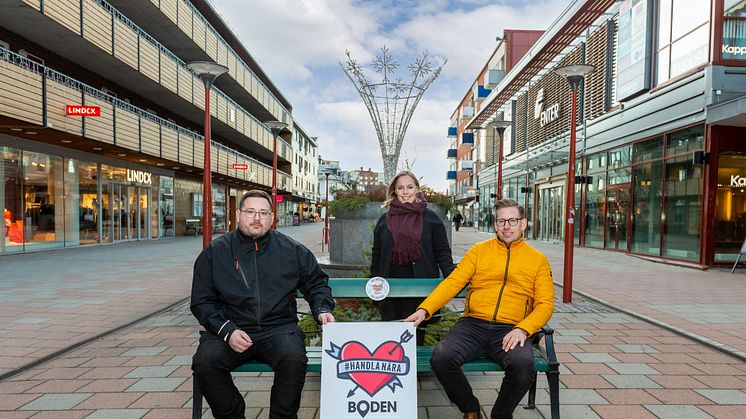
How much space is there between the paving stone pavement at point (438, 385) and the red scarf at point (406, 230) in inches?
40.5

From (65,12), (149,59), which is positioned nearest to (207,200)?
(65,12)

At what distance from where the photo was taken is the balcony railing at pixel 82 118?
10.9 metres

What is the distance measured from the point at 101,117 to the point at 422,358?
1451 cm

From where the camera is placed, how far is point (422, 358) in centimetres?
294

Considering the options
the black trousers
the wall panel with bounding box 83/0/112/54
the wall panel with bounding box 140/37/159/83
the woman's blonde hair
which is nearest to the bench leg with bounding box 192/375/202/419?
the black trousers

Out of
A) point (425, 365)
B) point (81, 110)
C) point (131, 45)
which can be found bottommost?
point (425, 365)

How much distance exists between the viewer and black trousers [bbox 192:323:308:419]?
8.66 ft

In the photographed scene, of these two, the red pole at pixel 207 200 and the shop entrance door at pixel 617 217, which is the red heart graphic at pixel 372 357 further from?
the shop entrance door at pixel 617 217

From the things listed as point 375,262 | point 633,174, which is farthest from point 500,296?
point 633,174

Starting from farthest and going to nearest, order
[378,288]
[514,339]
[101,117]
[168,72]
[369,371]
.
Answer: [168,72] < [101,117] < [378,288] < [514,339] < [369,371]

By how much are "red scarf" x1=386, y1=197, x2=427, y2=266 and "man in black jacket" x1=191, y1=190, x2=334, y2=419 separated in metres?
0.75

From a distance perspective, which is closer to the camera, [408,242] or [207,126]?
[408,242]

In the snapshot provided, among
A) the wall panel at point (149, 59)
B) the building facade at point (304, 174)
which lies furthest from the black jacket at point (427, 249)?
the building facade at point (304, 174)

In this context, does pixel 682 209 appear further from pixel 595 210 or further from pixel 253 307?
pixel 253 307
